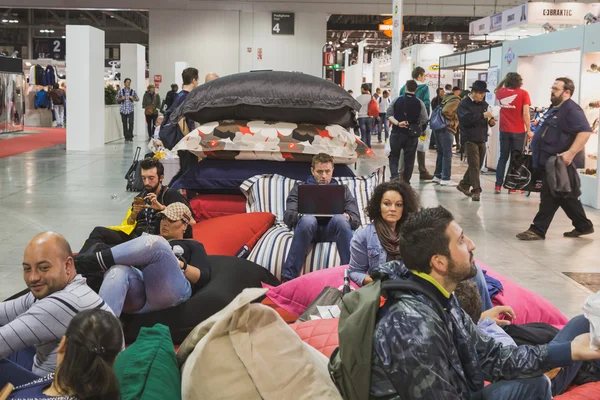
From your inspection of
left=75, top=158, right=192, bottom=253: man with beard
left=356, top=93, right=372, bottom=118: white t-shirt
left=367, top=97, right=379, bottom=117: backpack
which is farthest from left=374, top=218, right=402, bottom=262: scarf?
left=356, top=93, right=372, bottom=118: white t-shirt

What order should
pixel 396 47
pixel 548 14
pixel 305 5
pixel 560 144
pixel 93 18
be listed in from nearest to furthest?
pixel 560 144
pixel 396 47
pixel 548 14
pixel 305 5
pixel 93 18

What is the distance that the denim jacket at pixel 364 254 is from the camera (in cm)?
Result: 462

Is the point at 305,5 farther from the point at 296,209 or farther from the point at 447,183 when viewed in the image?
the point at 296,209

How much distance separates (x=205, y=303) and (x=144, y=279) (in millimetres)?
412

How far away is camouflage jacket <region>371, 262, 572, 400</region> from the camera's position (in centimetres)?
241

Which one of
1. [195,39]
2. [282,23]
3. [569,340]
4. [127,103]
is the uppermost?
[282,23]

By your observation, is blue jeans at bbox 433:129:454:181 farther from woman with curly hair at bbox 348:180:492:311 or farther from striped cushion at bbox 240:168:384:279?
woman with curly hair at bbox 348:180:492:311

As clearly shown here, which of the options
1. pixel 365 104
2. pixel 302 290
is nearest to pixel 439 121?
pixel 365 104

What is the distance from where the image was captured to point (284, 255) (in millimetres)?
5820

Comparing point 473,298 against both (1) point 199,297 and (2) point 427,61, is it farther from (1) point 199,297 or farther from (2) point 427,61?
(2) point 427,61

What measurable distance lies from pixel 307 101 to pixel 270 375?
4243mm

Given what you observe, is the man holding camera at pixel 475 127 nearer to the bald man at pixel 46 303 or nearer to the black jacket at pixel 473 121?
the black jacket at pixel 473 121

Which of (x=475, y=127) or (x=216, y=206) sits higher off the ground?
(x=475, y=127)

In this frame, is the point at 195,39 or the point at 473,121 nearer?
the point at 473,121
